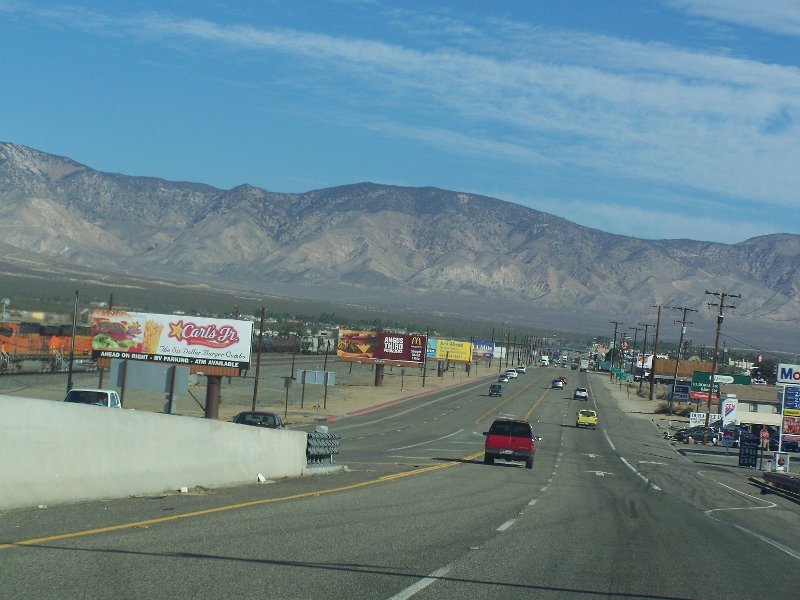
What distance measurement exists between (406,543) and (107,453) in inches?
194

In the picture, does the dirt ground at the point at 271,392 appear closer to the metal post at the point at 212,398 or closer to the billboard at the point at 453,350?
the metal post at the point at 212,398

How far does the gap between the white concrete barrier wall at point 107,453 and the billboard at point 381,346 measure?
86406 millimetres

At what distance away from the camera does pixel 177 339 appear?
63594mm

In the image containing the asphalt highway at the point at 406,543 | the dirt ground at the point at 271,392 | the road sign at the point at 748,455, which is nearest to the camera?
the asphalt highway at the point at 406,543

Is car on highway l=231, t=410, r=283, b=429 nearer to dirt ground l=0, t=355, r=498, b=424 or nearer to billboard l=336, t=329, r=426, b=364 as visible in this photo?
dirt ground l=0, t=355, r=498, b=424

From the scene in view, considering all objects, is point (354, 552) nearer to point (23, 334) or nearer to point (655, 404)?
point (23, 334)

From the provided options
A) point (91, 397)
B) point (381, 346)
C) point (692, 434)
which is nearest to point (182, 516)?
point (91, 397)

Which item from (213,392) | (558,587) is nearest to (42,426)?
(558,587)

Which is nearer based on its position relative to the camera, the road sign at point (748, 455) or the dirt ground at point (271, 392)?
the road sign at point (748, 455)

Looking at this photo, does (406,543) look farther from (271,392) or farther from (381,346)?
(381,346)

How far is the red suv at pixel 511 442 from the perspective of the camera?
34625mm

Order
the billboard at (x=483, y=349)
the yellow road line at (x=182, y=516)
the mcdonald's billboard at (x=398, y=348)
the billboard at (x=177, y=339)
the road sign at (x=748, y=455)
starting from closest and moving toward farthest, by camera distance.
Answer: the yellow road line at (x=182, y=516), the road sign at (x=748, y=455), the billboard at (x=177, y=339), the mcdonald's billboard at (x=398, y=348), the billboard at (x=483, y=349)

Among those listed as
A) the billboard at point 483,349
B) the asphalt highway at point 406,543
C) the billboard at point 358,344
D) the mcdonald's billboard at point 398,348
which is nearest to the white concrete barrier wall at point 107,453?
the asphalt highway at point 406,543

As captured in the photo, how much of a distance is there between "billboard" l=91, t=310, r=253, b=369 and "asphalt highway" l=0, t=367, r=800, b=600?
3636 cm
